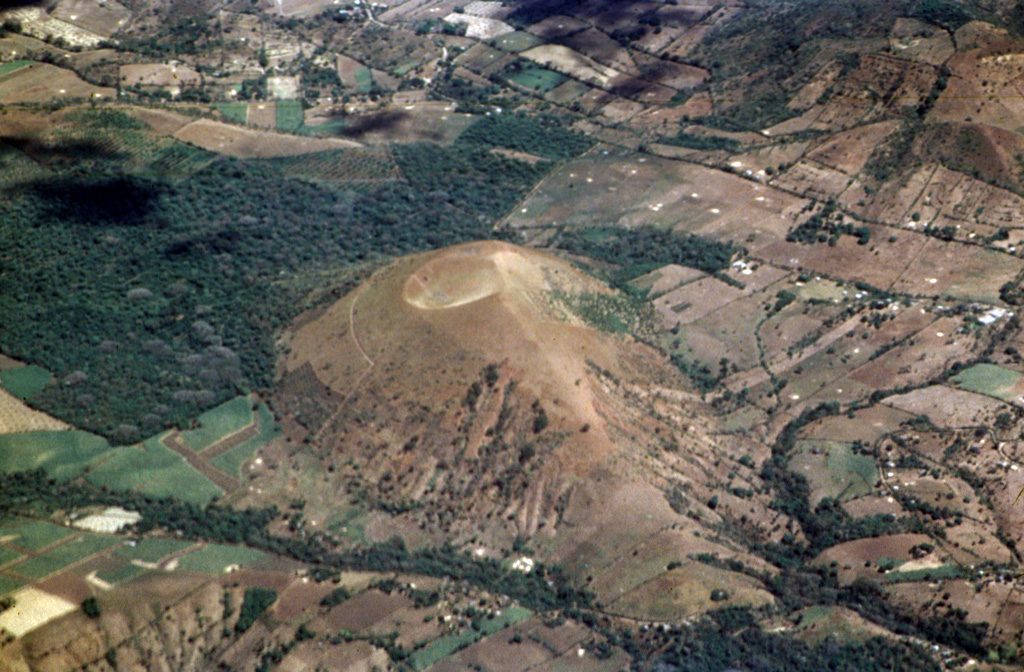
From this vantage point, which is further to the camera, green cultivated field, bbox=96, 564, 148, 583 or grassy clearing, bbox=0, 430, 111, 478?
grassy clearing, bbox=0, 430, 111, 478

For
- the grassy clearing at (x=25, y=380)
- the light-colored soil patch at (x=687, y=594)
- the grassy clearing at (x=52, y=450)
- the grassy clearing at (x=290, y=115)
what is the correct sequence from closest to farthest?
the light-colored soil patch at (x=687, y=594) → the grassy clearing at (x=52, y=450) → the grassy clearing at (x=25, y=380) → the grassy clearing at (x=290, y=115)

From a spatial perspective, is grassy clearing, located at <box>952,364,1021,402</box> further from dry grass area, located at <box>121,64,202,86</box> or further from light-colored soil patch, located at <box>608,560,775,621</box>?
dry grass area, located at <box>121,64,202,86</box>

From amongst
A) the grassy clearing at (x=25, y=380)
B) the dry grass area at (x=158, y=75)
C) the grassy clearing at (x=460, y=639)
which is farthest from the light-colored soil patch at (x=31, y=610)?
the dry grass area at (x=158, y=75)

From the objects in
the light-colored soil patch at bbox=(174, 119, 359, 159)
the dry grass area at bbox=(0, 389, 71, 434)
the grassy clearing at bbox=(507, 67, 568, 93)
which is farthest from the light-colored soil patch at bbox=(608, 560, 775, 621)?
the grassy clearing at bbox=(507, 67, 568, 93)

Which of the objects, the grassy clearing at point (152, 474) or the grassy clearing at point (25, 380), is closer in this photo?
the grassy clearing at point (152, 474)

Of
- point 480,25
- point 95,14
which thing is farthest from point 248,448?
point 95,14

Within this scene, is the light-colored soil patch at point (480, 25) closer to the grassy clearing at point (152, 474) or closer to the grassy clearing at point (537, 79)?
the grassy clearing at point (537, 79)
